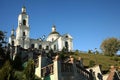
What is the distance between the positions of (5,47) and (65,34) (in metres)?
62.4

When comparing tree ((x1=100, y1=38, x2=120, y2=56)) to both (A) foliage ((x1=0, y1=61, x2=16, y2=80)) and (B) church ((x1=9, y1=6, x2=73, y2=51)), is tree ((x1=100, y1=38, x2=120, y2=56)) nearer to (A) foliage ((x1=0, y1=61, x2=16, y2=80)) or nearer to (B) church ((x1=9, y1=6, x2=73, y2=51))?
(B) church ((x1=9, y1=6, x2=73, y2=51))

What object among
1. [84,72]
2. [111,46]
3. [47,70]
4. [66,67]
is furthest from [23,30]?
[66,67]

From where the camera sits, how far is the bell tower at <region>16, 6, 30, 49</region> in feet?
317

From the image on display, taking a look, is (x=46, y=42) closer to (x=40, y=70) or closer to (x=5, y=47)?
(x=5, y=47)

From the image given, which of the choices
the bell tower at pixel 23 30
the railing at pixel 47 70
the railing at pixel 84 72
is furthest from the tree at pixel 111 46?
the railing at pixel 47 70

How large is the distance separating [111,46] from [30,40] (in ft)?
A: 110

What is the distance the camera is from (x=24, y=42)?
319 feet

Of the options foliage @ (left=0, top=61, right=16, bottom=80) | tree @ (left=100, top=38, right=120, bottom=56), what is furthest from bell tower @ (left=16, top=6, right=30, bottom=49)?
foliage @ (left=0, top=61, right=16, bottom=80)

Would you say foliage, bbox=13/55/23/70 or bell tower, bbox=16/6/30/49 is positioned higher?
bell tower, bbox=16/6/30/49

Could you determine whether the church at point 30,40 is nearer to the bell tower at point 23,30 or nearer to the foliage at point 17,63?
the bell tower at point 23,30

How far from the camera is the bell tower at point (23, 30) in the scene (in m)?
96.8

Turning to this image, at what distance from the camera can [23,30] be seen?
101250 mm

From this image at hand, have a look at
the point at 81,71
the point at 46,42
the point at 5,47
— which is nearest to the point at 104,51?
the point at 46,42

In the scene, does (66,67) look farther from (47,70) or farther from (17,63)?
(17,63)
